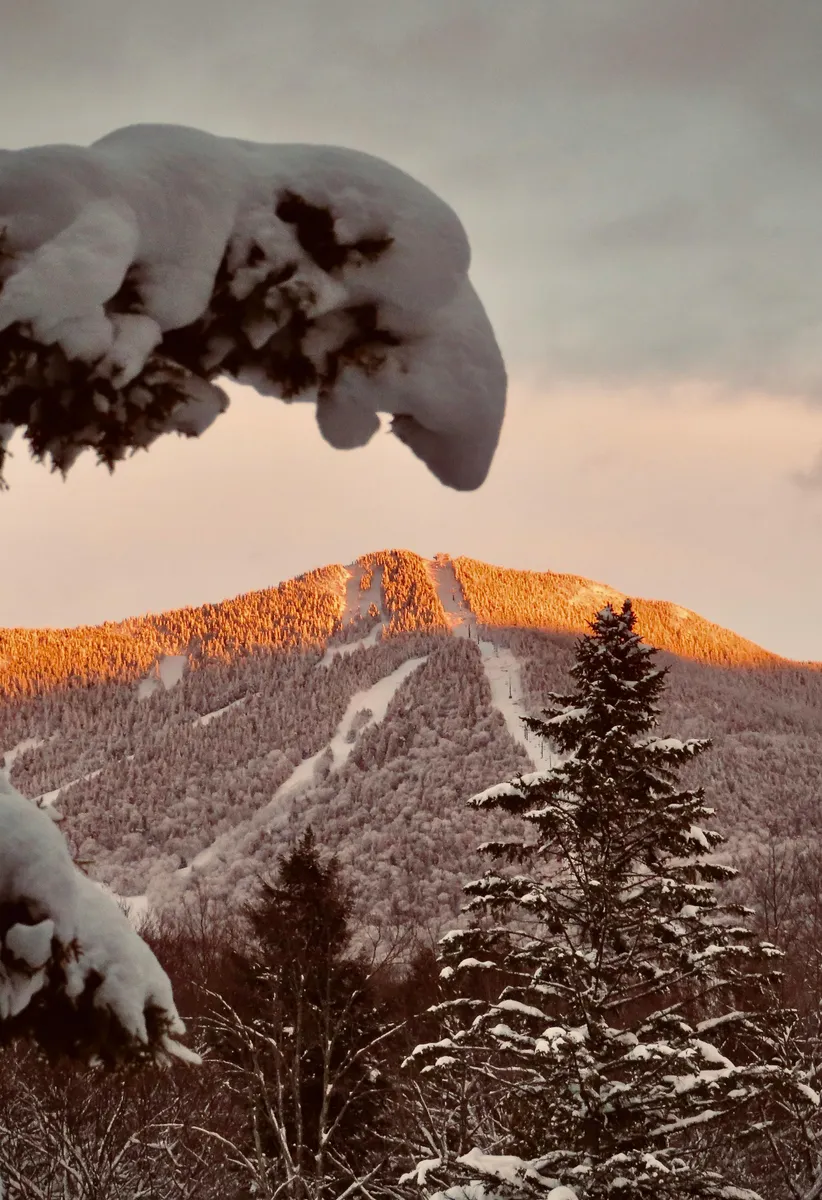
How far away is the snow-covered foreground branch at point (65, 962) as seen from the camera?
195 cm

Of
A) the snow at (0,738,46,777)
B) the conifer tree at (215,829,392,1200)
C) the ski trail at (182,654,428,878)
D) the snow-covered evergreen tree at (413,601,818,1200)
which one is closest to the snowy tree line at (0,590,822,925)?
the ski trail at (182,654,428,878)

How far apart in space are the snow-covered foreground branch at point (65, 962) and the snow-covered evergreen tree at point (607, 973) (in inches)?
325

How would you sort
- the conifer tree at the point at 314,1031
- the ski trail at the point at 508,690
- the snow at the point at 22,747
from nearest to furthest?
the conifer tree at the point at 314,1031, the ski trail at the point at 508,690, the snow at the point at 22,747

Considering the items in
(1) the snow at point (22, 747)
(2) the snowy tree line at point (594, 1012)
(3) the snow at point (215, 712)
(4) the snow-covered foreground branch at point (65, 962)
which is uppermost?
(4) the snow-covered foreground branch at point (65, 962)

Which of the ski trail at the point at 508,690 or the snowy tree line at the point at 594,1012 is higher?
the ski trail at the point at 508,690

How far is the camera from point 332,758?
164000 mm

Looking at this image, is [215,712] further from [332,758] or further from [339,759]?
[339,759]

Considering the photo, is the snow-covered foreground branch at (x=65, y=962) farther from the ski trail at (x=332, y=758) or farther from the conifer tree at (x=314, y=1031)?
the ski trail at (x=332, y=758)

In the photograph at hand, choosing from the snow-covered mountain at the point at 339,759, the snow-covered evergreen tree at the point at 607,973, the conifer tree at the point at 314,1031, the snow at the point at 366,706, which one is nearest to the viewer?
the snow-covered evergreen tree at the point at 607,973

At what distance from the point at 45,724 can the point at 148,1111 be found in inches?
7013

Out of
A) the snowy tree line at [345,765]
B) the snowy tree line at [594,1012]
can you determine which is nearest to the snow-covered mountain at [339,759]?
the snowy tree line at [345,765]

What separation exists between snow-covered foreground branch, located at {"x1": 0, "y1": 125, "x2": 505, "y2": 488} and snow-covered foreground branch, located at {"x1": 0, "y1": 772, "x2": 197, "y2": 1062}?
2.51ft

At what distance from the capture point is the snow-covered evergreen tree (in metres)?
9.93

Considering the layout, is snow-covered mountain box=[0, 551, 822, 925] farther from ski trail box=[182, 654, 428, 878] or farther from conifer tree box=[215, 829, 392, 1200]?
conifer tree box=[215, 829, 392, 1200]
